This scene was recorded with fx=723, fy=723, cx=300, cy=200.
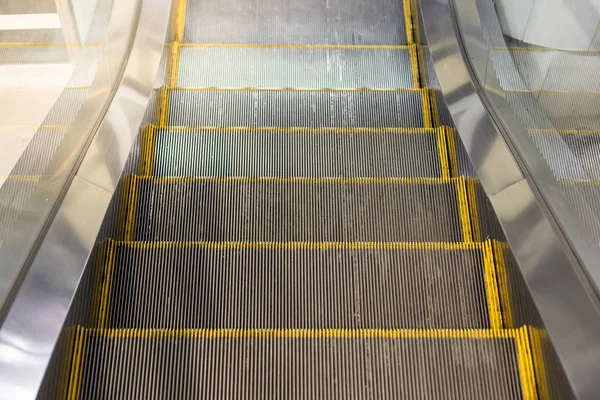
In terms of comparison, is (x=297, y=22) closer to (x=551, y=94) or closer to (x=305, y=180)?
(x=305, y=180)

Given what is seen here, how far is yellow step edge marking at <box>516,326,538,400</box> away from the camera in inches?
125

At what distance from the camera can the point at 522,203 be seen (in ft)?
11.3

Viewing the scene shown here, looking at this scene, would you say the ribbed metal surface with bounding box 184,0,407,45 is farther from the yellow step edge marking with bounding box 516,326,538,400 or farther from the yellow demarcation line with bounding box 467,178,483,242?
the yellow step edge marking with bounding box 516,326,538,400

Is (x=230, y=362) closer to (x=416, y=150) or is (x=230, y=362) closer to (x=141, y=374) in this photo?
(x=141, y=374)

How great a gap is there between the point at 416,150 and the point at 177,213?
1.89m

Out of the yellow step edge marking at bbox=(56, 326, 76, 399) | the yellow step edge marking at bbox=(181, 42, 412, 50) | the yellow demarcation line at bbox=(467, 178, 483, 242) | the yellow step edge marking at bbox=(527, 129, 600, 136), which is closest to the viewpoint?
the yellow step edge marking at bbox=(56, 326, 76, 399)

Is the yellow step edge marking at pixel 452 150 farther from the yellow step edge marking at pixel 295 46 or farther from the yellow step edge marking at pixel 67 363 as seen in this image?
the yellow step edge marking at pixel 67 363

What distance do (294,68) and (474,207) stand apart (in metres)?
3.22

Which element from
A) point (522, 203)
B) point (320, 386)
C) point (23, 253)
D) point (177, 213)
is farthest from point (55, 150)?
point (522, 203)

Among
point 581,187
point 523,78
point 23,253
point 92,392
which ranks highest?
point 523,78

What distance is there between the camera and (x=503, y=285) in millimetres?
3742

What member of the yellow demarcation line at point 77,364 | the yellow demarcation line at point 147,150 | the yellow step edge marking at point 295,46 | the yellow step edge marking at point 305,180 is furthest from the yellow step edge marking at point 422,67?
the yellow demarcation line at point 77,364

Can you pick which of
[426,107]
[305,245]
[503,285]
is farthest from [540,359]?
[426,107]

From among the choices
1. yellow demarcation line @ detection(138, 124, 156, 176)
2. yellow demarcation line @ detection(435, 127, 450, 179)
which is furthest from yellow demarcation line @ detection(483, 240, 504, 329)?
yellow demarcation line @ detection(138, 124, 156, 176)
